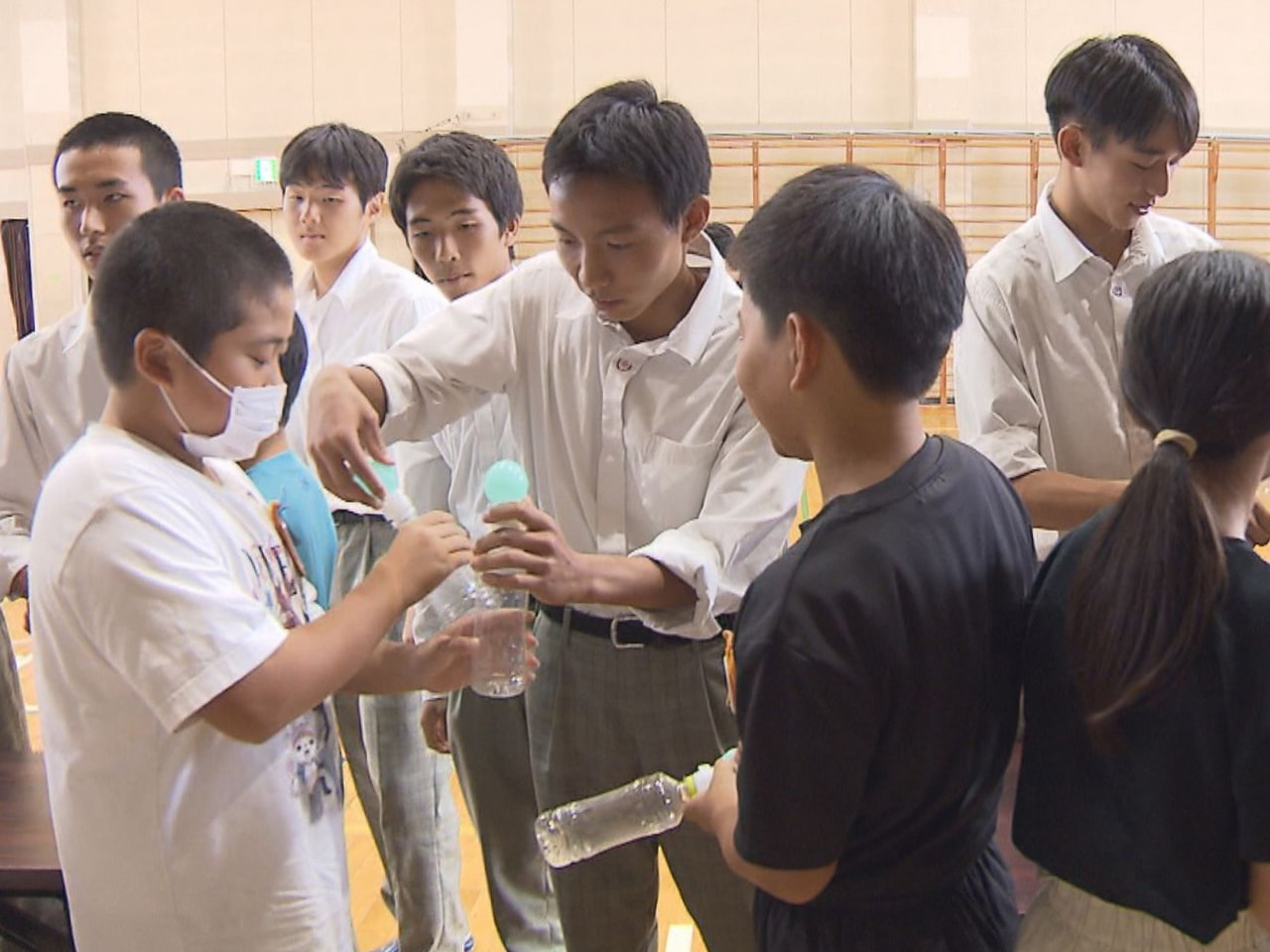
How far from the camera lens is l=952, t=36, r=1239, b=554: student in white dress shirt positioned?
6.66ft

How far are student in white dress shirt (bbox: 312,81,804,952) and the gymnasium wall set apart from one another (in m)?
8.19

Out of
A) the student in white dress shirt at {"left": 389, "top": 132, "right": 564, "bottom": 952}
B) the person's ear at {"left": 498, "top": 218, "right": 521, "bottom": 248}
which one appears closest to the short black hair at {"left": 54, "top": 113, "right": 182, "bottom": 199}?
the student in white dress shirt at {"left": 389, "top": 132, "right": 564, "bottom": 952}

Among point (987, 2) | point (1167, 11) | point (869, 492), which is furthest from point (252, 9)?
point (869, 492)

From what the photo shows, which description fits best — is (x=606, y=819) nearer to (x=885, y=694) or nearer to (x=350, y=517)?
(x=885, y=694)

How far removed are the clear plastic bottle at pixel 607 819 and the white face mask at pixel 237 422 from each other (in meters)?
0.70

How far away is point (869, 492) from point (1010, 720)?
11.8 inches

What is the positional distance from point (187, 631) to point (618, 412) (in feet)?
2.42

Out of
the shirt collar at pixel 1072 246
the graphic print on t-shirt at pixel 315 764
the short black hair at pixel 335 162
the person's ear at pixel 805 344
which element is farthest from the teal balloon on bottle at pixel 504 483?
the short black hair at pixel 335 162

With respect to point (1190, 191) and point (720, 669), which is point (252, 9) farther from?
point (720, 669)

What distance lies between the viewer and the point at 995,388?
6.89ft

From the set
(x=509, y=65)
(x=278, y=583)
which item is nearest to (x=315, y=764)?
(x=278, y=583)

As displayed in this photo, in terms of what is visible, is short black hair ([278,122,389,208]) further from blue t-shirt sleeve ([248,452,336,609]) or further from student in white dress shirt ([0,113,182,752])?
blue t-shirt sleeve ([248,452,336,609])

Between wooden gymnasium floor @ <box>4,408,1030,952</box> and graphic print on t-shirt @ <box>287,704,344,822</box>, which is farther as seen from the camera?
wooden gymnasium floor @ <box>4,408,1030,952</box>

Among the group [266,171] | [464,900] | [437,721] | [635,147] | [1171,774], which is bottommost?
[464,900]
